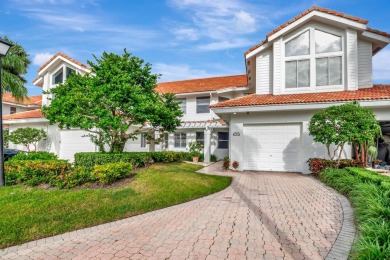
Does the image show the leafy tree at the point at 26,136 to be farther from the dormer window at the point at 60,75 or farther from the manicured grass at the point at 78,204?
the manicured grass at the point at 78,204

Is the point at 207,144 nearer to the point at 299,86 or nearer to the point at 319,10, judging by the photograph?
the point at 299,86

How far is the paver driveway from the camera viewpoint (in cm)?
379

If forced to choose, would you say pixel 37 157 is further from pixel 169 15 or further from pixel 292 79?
pixel 292 79

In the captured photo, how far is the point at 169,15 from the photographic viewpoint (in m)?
13.2

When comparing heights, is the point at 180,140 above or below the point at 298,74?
below

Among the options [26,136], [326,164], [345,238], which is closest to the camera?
[345,238]

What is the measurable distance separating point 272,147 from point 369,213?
8884mm

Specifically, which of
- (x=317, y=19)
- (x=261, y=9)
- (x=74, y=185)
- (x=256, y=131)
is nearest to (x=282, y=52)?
(x=317, y=19)

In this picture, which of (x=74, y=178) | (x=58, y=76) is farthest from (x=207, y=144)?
(x=58, y=76)

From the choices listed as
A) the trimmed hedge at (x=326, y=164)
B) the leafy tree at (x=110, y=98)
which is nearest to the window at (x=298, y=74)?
the trimmed hedge at (x=326, y=164)

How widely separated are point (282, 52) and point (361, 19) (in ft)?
14.4

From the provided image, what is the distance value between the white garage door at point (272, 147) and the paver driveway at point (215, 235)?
21.4ft

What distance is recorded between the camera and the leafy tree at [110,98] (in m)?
10.8

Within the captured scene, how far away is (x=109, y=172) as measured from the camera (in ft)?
27.1
